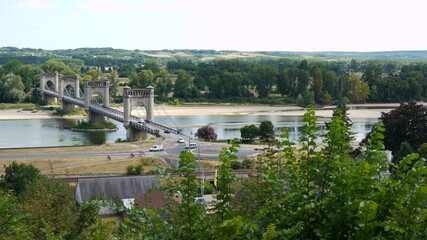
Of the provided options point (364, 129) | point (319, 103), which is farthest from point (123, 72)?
point (364, 129)

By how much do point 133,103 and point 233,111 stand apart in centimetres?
3080

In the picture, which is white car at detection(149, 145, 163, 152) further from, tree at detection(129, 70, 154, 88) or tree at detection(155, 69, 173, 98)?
tree at detection(129, 70, 154, 88)

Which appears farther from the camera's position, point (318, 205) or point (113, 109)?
point (113, 109)

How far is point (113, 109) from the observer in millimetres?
61969

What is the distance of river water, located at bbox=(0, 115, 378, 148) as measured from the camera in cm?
5016

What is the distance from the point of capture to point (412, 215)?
6145 millimetres

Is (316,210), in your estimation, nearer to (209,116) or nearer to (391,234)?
(391,234)

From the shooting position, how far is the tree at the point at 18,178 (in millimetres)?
22438

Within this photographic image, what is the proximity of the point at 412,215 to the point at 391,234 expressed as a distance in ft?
1.35

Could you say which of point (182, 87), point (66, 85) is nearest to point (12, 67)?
point (66, 85)

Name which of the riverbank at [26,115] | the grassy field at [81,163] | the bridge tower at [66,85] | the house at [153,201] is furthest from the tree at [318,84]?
the house at [153,201]

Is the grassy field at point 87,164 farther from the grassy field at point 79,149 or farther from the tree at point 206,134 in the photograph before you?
the tree at point 206,134

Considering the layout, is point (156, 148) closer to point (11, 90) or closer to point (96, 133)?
point (96, 133)

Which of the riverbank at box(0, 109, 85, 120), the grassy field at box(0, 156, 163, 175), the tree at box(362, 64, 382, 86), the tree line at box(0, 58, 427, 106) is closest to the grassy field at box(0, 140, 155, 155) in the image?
the grassy field at box(0, 156, 163, 175)
